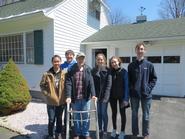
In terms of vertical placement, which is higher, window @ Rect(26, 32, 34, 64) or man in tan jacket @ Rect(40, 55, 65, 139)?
window @ Rect(26, 32, 34, 64)

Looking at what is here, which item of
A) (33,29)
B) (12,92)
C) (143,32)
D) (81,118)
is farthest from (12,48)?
(81,118)

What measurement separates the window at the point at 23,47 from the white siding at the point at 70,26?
78 centimetres

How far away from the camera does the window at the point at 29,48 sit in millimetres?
10332

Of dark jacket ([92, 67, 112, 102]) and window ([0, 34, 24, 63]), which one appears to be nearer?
dark jacket ([92, 67, 112, 102])

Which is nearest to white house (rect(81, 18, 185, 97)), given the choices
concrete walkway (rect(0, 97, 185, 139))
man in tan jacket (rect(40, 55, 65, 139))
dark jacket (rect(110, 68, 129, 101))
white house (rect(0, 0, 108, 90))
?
white house (rect(0, 0, 108, 90))

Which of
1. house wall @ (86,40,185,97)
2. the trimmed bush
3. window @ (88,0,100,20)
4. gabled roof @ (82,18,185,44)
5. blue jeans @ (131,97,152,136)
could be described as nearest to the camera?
blue jeans @ (131,97,152,136)

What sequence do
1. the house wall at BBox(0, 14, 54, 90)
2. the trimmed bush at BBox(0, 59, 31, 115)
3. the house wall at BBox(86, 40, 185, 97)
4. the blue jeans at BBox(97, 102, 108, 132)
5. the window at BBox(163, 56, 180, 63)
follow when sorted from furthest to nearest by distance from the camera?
→ the window at BBox(163, 56, 180, 63)
the house wall at BBox(86, 40, 185, 97)
the house wall at BBox(0, 14, 54, 90)
the trimmed bush at BBox(0, 59, 31, 115)
the blue jeans at BBox(97, 102, 108, 132)

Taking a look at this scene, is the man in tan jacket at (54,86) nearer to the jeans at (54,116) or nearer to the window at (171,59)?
the jeans at (54,116)

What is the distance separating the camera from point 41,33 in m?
9.72

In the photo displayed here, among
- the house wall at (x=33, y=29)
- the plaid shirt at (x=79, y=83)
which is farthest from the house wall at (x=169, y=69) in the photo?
the plaid shirt at (x=79, y=83)

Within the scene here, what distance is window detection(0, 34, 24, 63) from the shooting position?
429 inches

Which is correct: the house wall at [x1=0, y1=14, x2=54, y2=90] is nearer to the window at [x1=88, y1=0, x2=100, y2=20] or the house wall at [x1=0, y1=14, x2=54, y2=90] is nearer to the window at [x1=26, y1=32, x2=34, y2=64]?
the window at [x1=26, y1=32, x2=34, y2=64]

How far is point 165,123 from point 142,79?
2.22 metres

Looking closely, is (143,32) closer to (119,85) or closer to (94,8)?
(94,8)
